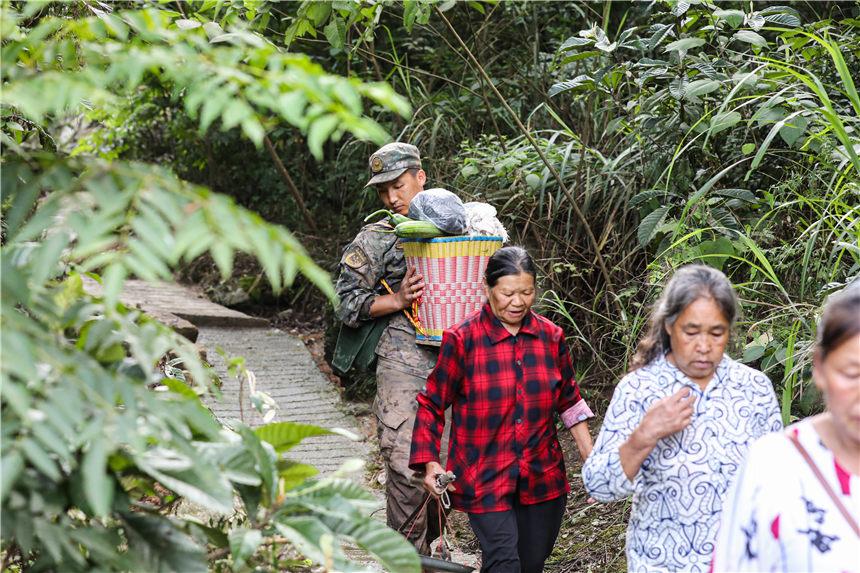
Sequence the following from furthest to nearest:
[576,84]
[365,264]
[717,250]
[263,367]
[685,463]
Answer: [263,367] < [576,84] < [365,264] < [717,250] < [685,463]

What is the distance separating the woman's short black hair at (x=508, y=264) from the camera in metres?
3.59

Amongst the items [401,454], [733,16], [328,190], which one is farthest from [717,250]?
[328,190]

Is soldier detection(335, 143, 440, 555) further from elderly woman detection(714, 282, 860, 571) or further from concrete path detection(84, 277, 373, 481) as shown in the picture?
elderly woman detection(714, 282, 860, 571)

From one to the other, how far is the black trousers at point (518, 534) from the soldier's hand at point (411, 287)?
107 centimetres

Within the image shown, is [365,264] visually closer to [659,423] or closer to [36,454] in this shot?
[659,423]

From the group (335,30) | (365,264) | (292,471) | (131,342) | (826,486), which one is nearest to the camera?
(131,342)

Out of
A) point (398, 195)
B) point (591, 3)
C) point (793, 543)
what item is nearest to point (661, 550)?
point (793, 543)

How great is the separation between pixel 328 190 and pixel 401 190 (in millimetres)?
5366

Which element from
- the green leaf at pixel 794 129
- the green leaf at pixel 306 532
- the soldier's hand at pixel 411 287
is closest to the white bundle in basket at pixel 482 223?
the soldier's hand at pixel 411 287

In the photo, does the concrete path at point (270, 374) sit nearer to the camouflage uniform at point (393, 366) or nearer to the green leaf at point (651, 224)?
the camouflage uniform at point (393, 366)

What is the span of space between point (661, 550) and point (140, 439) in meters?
1.63

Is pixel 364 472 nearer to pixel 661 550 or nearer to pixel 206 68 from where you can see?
pixel 661 550

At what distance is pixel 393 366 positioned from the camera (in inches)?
174

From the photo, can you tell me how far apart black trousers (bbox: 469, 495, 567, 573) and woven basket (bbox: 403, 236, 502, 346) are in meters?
0.94
